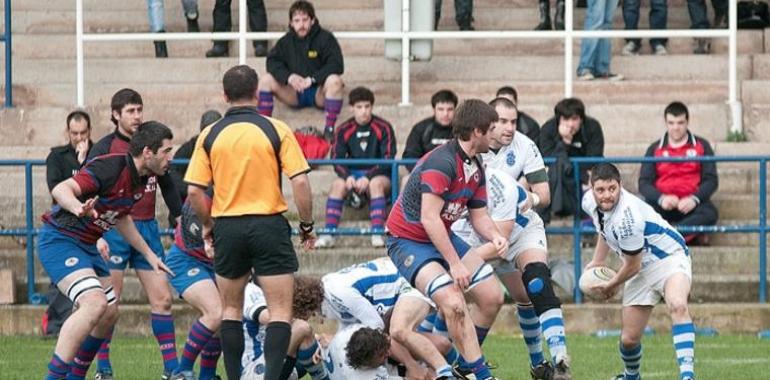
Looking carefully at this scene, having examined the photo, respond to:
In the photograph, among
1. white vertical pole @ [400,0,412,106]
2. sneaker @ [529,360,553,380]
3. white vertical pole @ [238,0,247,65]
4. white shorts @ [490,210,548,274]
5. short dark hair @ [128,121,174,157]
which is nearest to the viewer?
short dark hair @ [128,121,174,157]

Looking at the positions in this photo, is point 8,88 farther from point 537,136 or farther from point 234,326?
point 234,326

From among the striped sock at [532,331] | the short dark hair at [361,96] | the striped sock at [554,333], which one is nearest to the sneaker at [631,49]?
the short dark hair at [361,96]

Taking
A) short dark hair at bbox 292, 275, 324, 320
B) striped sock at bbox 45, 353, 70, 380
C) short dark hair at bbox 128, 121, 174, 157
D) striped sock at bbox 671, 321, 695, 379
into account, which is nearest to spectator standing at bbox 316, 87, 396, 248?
short dark hair at bbox 292, 275, 324, 320

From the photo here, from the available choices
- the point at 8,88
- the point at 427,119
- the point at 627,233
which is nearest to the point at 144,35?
the point at 8,88

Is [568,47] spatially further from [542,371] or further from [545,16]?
[542,371]

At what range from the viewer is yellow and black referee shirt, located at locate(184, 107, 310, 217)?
455 inches

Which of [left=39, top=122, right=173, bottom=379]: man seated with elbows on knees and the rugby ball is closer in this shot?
[left=39, top=122, right=173, bottom=379]: man seated with elbows on knees

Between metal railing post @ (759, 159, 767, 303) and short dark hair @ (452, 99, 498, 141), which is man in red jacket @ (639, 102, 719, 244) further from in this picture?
short dark hair @ (452, 99, 498, 141)

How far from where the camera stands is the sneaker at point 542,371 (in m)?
12.8

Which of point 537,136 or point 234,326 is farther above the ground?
point 537,136

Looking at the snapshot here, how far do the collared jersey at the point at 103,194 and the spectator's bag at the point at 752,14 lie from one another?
374 inches

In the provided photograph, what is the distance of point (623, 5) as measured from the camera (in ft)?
65.0

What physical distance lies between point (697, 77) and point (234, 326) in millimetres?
9166

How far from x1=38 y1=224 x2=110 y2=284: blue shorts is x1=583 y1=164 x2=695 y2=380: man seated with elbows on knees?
11.1ft
